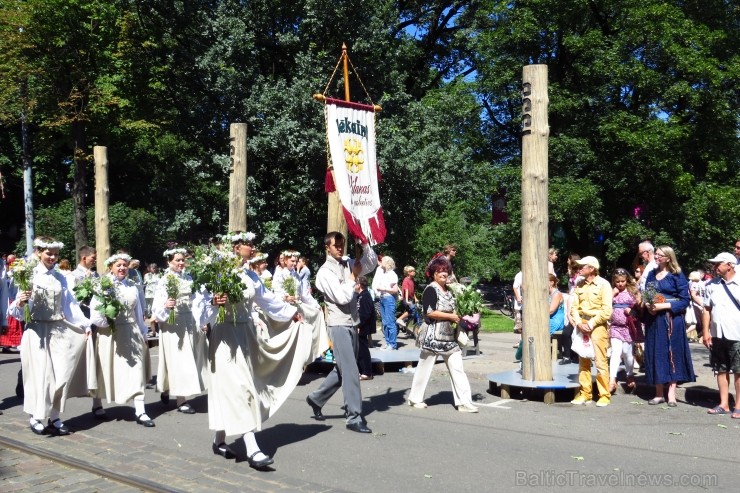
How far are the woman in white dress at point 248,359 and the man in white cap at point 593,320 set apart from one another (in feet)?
12.5

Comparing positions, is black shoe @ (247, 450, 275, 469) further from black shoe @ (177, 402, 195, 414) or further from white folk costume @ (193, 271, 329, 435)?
black shoe @ (177, 402, 195, 414)

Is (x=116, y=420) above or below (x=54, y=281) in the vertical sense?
below

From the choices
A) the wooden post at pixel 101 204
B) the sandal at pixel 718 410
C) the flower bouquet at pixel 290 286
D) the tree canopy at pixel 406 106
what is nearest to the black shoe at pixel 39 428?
the flower bouquet at pixel 290 286

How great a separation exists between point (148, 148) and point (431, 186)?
53.6ft

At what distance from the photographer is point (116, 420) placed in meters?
9.30

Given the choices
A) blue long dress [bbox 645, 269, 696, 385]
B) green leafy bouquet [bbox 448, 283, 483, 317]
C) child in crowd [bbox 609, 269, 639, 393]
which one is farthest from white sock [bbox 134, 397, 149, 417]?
blue long dress [bbox 645, 269, 696, 385]

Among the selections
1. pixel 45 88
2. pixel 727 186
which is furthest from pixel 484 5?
pixel 45 88

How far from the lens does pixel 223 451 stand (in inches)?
291

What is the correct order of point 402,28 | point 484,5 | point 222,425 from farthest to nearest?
point 402,28 → point 484,5 → point 222,425

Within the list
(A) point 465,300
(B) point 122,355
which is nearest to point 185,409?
(B) point 122,355

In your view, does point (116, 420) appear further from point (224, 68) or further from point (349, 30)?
point (349, 30)

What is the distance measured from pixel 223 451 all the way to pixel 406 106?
60.1ft

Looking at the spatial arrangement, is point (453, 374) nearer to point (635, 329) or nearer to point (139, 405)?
point (635, 329)

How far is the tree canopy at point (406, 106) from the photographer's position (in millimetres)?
22969
